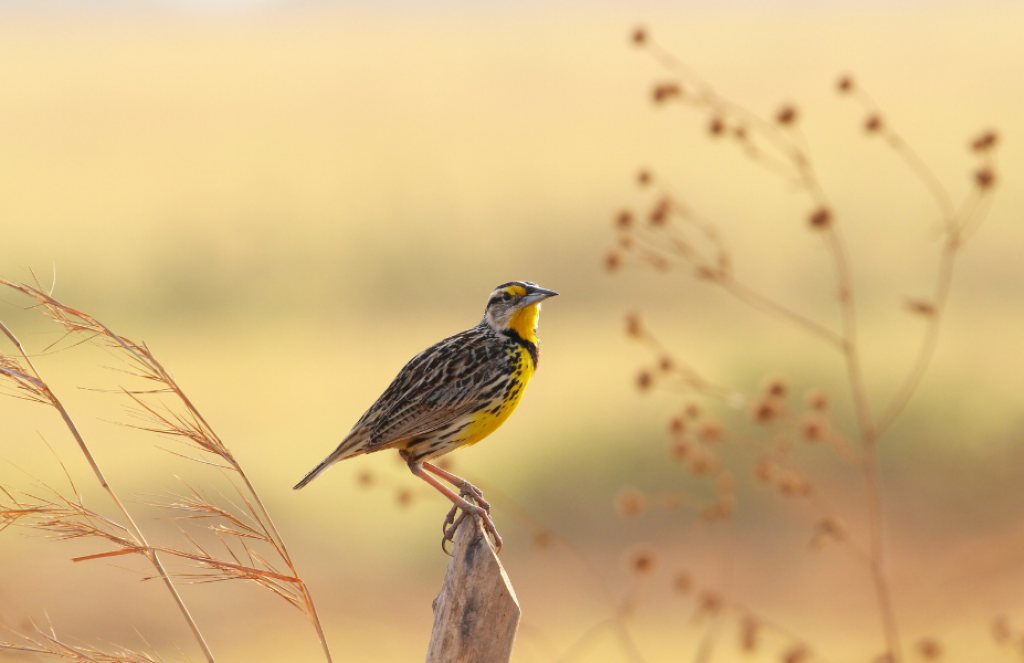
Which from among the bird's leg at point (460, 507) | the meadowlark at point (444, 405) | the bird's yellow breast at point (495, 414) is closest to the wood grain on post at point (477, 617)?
the bird's leg at point (460, 507)

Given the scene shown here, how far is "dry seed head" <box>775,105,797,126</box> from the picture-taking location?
3455mm

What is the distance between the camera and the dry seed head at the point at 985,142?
130 inches

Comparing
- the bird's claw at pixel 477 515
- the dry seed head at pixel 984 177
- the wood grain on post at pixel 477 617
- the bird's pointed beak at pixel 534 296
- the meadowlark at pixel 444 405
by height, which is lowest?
the wood grain on post at pixel 477 617

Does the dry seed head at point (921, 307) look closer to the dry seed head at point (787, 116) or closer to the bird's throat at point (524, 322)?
the dry seed head at point (787, 116)

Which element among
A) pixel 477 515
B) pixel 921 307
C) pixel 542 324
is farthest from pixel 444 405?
pixel 542 324

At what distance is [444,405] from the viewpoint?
129 inches

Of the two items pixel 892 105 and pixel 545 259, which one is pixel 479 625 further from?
pixel 892 105

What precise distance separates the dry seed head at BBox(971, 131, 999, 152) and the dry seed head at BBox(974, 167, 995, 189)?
0.09 m

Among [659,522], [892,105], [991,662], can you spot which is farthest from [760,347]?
[892,105]

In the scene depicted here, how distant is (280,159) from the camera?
30234 millimetres

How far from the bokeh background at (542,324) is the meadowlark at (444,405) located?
0.81 m

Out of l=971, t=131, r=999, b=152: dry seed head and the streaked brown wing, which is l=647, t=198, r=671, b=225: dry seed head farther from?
l=971, t=131, r=999, b=152: dry seed head

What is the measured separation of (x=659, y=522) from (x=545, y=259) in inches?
389

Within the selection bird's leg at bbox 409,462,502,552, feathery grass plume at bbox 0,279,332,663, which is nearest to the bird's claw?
bird's leg at bbox 409,462,502,552
